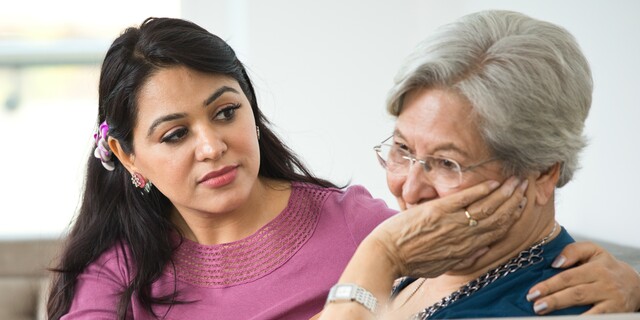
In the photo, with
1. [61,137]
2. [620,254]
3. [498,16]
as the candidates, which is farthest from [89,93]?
[498,16]

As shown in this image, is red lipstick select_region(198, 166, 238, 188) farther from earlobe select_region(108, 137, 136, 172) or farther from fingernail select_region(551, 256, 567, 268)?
fingernail select_region(551, 256, 567, 268)

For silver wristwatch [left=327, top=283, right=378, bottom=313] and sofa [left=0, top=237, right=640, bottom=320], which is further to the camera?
sofa [left=0, top=237, right=640, bottom=320]

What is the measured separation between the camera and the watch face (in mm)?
1655

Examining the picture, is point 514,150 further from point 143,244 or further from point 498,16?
point 143,244

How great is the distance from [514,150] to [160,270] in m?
1.18

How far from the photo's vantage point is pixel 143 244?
2533 mm

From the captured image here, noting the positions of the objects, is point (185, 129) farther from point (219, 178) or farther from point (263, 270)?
point (263, 270)

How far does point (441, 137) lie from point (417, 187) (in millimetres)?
119

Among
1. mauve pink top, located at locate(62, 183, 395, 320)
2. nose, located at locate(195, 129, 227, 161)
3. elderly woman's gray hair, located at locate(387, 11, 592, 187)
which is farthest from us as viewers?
mauve pink top, located at locate(62, 183, 395, 320)

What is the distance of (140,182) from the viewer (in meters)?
2.56

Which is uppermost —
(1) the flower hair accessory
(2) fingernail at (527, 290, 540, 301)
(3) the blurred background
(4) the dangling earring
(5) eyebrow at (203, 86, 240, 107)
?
(5) eyebrow at (203, 86, 240, 107)

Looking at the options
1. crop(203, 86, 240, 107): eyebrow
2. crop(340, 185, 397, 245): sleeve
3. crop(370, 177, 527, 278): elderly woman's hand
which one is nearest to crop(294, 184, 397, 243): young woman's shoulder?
crop(340, 185, 397, 245): sleeve

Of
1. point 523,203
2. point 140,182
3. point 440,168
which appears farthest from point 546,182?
point 140,182

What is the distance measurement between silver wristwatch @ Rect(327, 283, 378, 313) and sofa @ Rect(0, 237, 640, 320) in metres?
2.24
